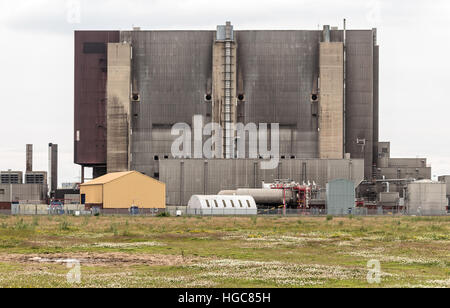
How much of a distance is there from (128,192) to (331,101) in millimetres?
43247

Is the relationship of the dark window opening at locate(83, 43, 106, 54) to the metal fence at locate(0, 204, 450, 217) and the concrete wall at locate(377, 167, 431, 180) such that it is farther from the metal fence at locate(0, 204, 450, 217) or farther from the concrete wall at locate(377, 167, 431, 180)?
the concrete wall at locate(377, 167, 431, 180)

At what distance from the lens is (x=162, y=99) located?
136 m

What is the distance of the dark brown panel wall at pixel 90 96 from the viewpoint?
452 feet

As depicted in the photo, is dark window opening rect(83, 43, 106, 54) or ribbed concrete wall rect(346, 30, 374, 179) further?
dark window opening rect(83, 43, 106, 54)

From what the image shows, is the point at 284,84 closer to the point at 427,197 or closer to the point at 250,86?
the point at 250,86

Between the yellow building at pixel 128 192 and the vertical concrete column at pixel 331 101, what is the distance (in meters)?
33.6

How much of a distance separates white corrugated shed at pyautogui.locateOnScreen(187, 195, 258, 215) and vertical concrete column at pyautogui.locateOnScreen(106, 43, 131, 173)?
2884 centimetres

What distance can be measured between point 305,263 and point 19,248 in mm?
18752

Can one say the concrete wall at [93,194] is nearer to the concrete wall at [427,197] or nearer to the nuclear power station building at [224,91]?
the nuclear power station building at [224,91]

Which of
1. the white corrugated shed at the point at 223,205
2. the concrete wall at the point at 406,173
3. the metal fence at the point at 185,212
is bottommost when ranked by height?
the metal fence at the point at 185,212

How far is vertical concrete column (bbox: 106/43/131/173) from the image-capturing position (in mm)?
133375

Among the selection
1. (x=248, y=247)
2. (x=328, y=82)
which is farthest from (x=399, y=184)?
(x=248, y=247)

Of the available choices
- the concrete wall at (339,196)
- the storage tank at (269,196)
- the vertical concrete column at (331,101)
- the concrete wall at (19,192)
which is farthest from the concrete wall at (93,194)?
the vertical concrete column at (331,101)

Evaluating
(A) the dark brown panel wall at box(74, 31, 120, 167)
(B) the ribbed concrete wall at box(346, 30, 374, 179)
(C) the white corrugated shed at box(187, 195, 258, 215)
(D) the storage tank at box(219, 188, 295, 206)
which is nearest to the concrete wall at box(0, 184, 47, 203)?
(A) the dark brown panel wall at box(74, 31, 120, 167)
